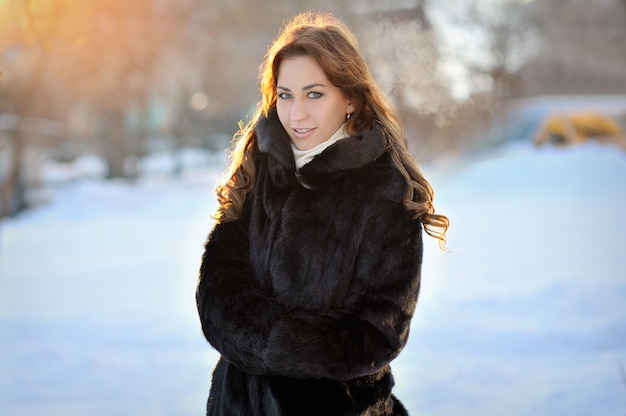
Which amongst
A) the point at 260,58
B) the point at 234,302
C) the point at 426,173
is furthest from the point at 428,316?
the point at 260,58

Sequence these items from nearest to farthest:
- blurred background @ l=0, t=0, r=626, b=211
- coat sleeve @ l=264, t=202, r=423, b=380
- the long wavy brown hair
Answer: coat sleeve @ l=264, t=202, r=423, b=380, the long wavy brown hair, blurred background @ l=0, t=0, r=626, b=211

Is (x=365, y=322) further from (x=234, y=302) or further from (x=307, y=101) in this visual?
(x=307, y=101)

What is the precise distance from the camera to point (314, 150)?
1.87 m

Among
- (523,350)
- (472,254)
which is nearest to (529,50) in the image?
(472,254)

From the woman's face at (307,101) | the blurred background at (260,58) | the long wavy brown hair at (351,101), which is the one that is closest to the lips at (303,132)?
the woman's face at (307,101)

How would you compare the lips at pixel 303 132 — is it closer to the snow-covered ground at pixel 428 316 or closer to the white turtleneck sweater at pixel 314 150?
the white turtleneck sweater at pixel 314 150

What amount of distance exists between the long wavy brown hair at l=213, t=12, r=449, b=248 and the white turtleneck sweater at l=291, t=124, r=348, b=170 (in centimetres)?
2

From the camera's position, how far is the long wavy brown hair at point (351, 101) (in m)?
1.81

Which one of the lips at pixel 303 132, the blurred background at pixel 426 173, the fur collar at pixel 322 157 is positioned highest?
the blurred background at pixel 426 173

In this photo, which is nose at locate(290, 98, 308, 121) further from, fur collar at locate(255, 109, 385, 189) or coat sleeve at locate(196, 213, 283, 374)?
coat sleeve at locate(196, 213, 283, 374)

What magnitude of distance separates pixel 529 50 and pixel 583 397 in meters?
13.9

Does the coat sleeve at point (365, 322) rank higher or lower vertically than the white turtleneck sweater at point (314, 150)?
lower

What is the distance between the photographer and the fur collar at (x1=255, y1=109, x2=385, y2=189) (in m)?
1.82

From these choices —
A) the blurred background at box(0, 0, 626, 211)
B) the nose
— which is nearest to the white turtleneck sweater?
the nose
